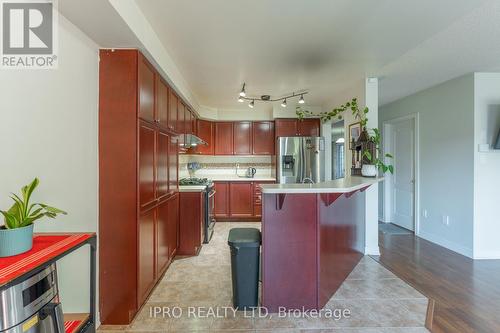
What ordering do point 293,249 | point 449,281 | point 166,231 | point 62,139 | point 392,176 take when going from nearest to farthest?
point 62,139, point 293,249, point 449,281, point 166,231, point 392,176

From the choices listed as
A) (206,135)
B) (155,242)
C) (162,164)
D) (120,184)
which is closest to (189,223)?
(155,242)

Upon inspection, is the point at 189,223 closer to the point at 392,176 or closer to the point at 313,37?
the point at 313,37

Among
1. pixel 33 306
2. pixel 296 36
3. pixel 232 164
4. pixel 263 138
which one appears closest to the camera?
pixel 33 306

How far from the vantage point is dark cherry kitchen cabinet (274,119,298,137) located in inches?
209

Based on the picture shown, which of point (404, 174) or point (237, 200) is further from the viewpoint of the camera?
point (237, 200)

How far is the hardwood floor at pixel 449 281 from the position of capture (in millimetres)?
2021

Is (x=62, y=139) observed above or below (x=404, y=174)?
above

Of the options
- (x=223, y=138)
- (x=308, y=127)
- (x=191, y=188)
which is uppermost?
(x=308, y=127)

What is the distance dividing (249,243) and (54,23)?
208 cm

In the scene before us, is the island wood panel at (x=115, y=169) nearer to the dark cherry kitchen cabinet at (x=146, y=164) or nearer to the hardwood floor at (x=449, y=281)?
the dark cherry kitchen cabinet at (x=146, y=164)

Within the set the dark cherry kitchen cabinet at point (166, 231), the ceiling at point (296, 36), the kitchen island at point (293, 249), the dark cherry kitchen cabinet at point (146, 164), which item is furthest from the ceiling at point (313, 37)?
the dark cherry kitchen cabinet at point (166, 231)

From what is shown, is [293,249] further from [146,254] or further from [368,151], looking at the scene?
[368,151]

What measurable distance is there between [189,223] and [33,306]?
265 centimetres

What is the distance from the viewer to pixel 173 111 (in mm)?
3178
